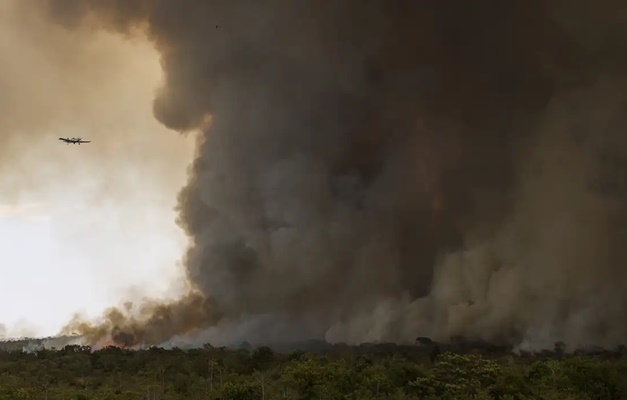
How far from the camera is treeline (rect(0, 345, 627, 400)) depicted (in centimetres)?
4262

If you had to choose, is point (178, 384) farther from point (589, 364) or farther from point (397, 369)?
point (589, 364)

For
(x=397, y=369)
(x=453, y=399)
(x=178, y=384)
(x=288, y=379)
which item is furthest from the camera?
(x=178, y=384)

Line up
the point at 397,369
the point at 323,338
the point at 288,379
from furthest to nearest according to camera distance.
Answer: the point at 323,338
the point at 397,369
the point at 288,379

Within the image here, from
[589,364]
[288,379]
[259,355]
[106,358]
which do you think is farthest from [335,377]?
[106,358]

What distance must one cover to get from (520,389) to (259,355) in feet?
99.8

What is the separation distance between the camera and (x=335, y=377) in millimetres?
45719

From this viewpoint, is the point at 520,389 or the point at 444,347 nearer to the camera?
→ the point at 520,389

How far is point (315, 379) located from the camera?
4497cm

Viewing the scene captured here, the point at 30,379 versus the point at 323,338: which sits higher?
the point at 323,338

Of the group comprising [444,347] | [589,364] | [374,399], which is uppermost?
[444,347]

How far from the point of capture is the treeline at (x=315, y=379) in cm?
4262

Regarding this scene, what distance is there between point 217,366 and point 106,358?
1725cm

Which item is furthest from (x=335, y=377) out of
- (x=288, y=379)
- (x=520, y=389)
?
(x=520, y=389)

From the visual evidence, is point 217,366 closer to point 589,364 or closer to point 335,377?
point 335,377
